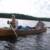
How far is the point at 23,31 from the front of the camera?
2539 cm

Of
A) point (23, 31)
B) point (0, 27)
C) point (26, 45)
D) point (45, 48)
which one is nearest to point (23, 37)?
point (23, 31)

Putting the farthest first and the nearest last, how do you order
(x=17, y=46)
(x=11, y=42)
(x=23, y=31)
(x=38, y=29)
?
(x=38, y=29) → (x=23, y=31) → (x=11, y=42) → (x=17, y=46)

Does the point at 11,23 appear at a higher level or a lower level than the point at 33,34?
higher

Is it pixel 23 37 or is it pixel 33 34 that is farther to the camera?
pixel 33 34

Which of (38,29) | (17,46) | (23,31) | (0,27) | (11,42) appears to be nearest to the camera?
(17,46)

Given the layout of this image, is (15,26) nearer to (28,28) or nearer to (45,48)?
(28,28)

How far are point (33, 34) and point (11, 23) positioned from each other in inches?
125

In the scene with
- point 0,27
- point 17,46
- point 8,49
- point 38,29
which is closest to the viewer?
point 8,49

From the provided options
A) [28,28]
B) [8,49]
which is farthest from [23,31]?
[8,49]

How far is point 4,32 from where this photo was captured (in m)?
23.6

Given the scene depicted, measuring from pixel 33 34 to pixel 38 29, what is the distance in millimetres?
993

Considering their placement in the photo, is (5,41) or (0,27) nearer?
(5,41)

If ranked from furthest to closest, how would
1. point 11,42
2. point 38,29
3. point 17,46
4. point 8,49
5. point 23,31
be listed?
point 38,29
point 23,31
point 11,42
point 17,46
point 8,49

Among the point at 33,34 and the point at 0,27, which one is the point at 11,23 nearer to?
the point at 0,27
